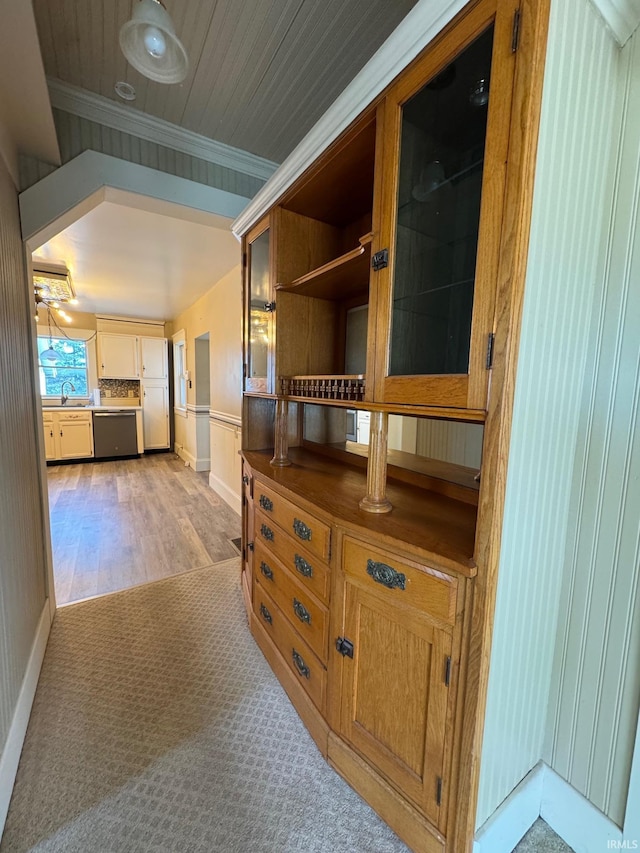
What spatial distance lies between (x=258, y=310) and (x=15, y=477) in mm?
1339

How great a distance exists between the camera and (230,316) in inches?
148

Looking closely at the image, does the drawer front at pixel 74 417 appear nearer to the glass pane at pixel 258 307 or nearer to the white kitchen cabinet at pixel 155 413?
the white kitchen cabinet at pixel 155 413

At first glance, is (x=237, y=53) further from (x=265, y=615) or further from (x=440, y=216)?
(x=265, y=615)

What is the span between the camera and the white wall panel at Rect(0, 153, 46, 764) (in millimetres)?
1255

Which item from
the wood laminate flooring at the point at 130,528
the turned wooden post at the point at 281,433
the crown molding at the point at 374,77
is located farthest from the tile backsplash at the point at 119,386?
the crown molding at the point at 374,77

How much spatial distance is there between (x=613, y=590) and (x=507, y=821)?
71 cm

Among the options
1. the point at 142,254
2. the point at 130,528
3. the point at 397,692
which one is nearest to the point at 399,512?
the point at 397,692

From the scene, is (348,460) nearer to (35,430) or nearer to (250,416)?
(250,416)

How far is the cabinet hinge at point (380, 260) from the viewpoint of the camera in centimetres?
100

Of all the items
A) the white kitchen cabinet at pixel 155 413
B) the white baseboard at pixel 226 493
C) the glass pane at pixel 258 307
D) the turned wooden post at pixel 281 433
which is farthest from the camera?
the white kitchen cabinet at pixel 155 413

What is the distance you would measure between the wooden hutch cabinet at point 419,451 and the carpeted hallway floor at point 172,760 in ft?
0.40

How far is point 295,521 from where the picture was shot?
4.43 ft

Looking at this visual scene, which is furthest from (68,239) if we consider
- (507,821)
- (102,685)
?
(507,821)

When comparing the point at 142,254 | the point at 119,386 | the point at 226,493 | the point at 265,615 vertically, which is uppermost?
the point at 142,254
